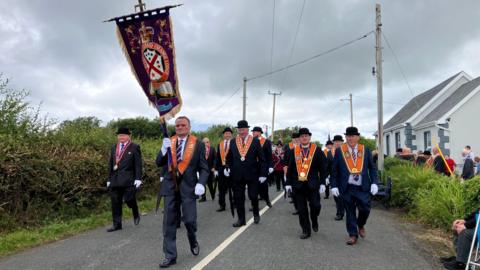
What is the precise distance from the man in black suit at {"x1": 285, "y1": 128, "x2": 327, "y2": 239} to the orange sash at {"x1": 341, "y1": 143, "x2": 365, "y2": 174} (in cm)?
55

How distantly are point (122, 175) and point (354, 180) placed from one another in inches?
174

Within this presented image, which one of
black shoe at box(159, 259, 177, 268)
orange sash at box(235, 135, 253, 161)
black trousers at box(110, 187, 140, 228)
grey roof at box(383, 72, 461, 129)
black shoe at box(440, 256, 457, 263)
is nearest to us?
black shoe at box(159, 259, 177, 268)

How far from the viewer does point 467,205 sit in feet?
23.1

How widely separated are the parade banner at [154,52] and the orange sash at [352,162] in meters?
3.14

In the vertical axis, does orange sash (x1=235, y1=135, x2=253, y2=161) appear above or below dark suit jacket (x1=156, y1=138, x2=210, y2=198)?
above

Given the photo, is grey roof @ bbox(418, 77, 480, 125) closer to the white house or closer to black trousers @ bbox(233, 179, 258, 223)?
the white house

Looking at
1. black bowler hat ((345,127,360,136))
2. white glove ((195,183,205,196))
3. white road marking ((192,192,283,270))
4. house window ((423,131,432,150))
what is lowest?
white road marking ((192,192,283,270))

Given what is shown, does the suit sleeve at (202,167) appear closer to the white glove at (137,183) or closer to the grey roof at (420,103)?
the white glove at (137,183)

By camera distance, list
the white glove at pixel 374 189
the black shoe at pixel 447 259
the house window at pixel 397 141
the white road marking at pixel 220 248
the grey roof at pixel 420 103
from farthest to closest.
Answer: the house window at pixel 397 141, the grey roof at pixel 420 103, the white glove at pixel 374 189, the black shoe at pixel 447 259, the white road marking at pixel 220 248

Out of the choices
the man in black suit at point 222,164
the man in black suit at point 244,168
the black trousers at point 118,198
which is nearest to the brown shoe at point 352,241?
the man in black suit at point 244,168

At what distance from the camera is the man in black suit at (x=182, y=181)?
5520 millimetres

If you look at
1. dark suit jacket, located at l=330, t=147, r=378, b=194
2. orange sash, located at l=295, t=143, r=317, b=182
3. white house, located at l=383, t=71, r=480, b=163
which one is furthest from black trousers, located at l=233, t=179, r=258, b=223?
white house, located at l=383, t=71, r=480, b=163

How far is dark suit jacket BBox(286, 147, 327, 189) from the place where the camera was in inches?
294

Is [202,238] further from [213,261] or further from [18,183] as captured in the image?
[18,183]
